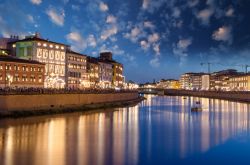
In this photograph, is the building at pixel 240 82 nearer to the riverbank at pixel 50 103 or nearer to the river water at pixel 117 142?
the riverbank at pixel 50 103

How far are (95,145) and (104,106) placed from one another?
32.6 m

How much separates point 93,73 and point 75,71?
508 inches

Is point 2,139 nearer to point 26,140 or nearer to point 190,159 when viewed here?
point 26,140

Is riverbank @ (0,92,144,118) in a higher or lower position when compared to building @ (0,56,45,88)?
lower

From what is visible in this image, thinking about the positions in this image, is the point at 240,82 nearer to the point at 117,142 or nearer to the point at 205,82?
the point at 205,82

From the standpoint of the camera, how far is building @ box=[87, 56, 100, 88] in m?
85.6

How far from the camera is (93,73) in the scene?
87.6 metres

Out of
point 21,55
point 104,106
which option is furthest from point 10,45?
point 104,106

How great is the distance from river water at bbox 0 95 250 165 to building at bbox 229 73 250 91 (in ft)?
293

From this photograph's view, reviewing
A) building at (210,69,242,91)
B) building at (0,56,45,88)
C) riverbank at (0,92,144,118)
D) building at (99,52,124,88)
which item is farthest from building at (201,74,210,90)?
building at (0,56,45,88)

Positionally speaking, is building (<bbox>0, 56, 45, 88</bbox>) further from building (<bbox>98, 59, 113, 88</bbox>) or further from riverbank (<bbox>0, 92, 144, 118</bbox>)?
building (<bbox>98, 59, 113, 88</bbox>)

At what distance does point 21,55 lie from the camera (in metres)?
63.8

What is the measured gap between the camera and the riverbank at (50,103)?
120 feet

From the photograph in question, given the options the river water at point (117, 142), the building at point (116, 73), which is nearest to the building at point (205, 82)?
the building at point (116, 73)
